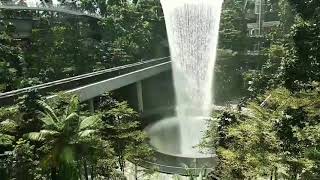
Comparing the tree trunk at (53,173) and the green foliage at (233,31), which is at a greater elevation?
the green foliage at (233,31)

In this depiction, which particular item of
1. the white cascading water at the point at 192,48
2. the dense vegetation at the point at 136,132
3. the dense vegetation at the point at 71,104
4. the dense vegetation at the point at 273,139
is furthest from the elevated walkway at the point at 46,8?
the dense vegetation at the point at 273,139

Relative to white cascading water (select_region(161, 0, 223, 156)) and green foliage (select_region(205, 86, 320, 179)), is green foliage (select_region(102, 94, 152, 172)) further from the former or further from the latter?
white cascading water (select_region(161, 0, 223, 156))

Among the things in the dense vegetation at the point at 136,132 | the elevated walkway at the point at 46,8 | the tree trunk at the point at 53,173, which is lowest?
the tree trunk at the point at 53,173

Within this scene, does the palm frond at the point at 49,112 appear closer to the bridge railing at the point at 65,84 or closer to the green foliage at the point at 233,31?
the bridge railing at the point at 65,84

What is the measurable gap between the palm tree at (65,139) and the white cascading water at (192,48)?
1501cm

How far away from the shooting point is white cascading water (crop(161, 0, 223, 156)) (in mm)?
28359

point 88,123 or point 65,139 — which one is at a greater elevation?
point 88,123

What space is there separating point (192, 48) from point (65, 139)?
20.2 metres

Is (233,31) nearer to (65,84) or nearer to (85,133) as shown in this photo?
(65,84)

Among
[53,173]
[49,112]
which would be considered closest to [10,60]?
[49,112]

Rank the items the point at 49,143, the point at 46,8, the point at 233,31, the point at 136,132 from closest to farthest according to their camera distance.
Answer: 1. the point at 49,143
2. the point at 136,132
3. the point at 46,8
4. the point at 233,31

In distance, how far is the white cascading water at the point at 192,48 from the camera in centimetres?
2836

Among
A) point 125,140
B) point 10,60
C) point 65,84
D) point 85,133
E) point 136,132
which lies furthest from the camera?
point 10,60

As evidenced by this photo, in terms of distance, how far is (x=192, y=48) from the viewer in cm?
3034
